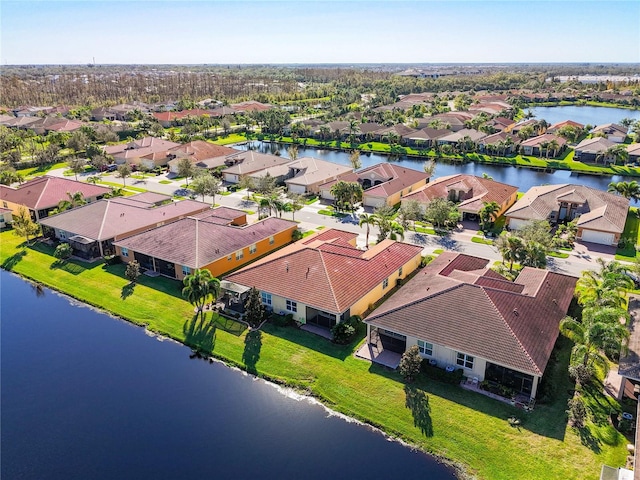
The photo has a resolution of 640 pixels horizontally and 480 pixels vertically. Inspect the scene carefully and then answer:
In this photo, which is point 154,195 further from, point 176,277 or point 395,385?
point 395,385

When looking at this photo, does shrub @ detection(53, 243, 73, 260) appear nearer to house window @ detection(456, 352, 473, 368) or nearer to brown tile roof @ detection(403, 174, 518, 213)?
house window @ detection(456, 352, 473, 368)

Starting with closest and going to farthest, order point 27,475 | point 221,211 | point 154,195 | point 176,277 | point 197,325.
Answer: point 27,475, point 197,325, point 176,277, point 221,211, point 154,195

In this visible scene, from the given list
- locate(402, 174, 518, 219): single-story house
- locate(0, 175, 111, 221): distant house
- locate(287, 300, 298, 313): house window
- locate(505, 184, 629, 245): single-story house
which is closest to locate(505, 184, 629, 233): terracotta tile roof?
locate(505, 184, 629, 245): single-story house

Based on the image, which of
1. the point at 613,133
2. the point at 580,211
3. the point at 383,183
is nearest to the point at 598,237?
the point at 580,211

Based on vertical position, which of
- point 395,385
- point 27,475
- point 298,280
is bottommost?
point 27,475

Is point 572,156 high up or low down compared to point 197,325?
up

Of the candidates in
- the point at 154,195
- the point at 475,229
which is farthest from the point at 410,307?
the point at 154,195
